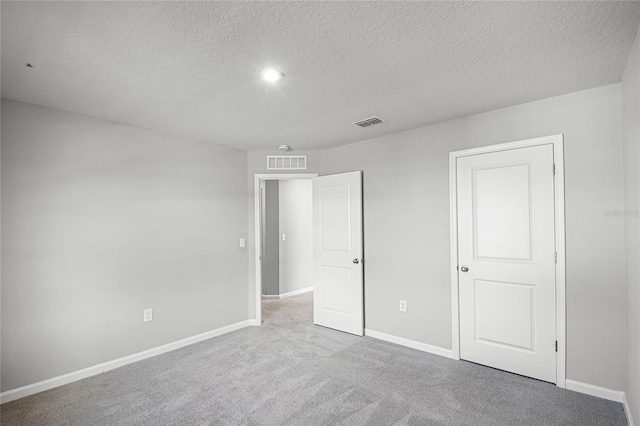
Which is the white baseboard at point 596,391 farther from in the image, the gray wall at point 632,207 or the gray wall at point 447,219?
the gray wall at point 632,207

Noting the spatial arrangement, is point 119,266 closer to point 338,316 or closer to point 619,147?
point 338,316

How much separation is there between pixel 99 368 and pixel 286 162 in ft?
10.2

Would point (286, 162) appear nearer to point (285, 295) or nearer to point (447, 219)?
point (447, 219)

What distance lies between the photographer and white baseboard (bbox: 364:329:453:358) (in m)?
3.35

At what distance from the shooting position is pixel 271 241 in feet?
20.0

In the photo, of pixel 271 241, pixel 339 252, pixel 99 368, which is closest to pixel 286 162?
pixel 339 252

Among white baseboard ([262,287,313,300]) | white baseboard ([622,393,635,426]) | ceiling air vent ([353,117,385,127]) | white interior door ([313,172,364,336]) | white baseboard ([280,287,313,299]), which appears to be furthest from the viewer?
white baseboard ([280,287,313,299])

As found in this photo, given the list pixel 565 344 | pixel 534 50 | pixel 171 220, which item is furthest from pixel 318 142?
pixel 565 344

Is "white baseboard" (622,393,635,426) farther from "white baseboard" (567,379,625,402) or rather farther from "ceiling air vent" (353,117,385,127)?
"ceiling air vent" (353,117,385,127)

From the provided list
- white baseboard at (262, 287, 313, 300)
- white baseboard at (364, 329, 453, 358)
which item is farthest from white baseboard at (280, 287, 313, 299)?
white baseboard at (364, 329, 453, 358)

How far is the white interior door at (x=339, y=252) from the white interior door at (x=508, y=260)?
4.10 feet

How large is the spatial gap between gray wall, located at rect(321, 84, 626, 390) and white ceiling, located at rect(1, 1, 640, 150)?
241 millimetres

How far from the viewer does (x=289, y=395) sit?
2.61 m

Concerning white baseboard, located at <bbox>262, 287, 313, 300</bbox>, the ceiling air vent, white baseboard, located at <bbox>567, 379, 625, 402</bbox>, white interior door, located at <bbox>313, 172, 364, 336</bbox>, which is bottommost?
white baseboard, located at <bbox>262, 287, 313, 300</bbox>
